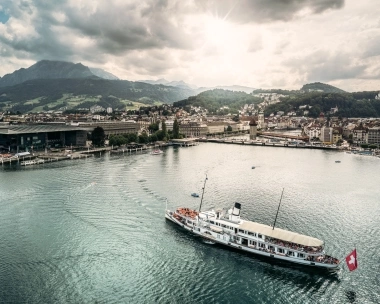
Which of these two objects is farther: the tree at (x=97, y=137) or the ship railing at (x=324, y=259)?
the tree at (x=97, y=137)

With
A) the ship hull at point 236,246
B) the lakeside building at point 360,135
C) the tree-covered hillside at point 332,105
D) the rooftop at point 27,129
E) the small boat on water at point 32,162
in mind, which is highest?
the tree-covered hillside at point 332,105

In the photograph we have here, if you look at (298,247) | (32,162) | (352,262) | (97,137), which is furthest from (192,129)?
(352,262)

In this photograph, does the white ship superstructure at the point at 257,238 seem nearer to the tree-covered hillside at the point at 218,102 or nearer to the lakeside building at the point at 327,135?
the lakeside building at the point at 327,135

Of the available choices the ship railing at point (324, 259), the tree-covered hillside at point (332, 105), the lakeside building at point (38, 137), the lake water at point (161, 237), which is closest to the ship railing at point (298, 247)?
the ship railing at point (324, 259)

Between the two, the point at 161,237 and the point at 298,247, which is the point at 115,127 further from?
the point at 298,247

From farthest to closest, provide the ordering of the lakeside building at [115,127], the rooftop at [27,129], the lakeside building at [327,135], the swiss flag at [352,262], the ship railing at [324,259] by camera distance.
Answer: the lakeside building at [327,135], the lakeside building at [115,127], the rooftop at [27,129], the ship railing at [324,259], the swiss flag at [352,262]

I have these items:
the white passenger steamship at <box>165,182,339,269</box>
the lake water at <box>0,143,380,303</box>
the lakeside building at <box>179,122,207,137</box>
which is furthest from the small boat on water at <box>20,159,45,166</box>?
the lakeside building at <box>179,122,207,137</box>

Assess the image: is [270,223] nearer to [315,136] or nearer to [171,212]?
[171,212]

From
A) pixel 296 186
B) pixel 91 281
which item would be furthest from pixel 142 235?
pixel 296 186

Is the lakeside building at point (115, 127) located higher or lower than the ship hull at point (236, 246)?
higher
